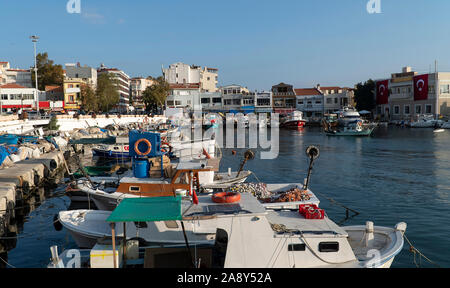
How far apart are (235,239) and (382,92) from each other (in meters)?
104

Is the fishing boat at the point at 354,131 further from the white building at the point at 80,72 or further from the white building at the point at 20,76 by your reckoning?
the white building at the point at 20,76

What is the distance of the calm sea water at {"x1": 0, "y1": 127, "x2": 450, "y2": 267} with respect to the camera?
16.0m

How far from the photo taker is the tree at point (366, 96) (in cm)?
10475

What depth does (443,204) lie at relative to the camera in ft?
71.7

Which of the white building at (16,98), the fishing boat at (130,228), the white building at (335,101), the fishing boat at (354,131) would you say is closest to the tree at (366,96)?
the white building at (335,101)

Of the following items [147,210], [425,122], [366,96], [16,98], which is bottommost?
[147,210]

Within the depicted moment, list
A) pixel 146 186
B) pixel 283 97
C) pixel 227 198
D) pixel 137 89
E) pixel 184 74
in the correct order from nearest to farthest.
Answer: pixel 227 198 < pixel 146 186 < pixel 283 97 < pixel 184 74 < pixel 137 89

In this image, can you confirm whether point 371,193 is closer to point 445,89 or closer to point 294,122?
point 294,122

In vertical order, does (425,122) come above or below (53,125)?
below

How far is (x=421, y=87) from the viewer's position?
89375 millimetres

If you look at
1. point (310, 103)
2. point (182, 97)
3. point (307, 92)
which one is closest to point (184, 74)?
point (182, 97)

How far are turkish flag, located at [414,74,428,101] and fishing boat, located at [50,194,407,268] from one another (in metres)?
88.1
